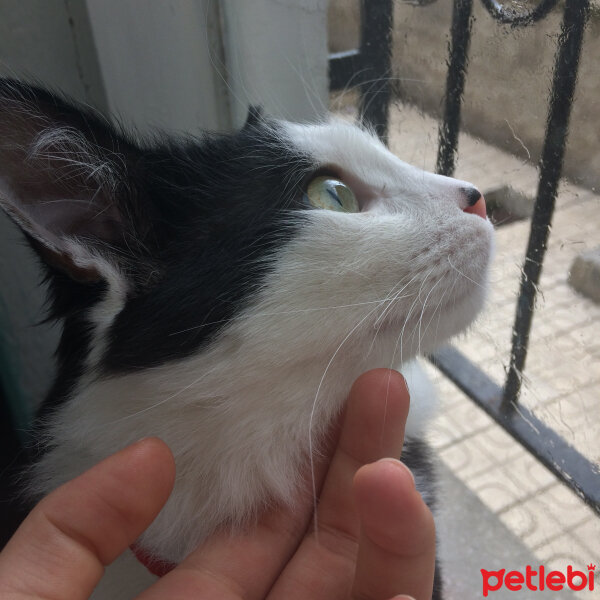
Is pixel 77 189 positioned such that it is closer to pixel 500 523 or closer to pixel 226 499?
pixel 226 499

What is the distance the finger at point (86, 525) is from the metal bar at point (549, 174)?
0.59 meters

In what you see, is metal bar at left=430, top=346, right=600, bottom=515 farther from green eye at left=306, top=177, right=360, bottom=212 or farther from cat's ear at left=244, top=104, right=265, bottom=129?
cat's ear at left=244, top=104, right=265, bottom=129

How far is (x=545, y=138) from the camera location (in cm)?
76

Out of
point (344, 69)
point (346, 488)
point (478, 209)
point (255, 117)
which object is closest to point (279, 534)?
point (346, 488)

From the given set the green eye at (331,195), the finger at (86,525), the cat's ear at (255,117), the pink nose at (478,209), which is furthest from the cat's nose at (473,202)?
the finger at (86,525)

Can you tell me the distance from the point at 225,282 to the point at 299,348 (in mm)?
97

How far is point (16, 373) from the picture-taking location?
1197mm

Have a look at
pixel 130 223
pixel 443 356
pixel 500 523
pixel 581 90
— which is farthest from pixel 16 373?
pixel 581 90

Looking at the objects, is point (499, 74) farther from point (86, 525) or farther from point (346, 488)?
point (86, 525)

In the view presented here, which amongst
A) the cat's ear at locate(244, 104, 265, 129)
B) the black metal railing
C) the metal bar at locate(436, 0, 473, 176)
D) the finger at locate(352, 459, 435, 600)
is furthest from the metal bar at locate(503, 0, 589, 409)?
the finger at locate(352, 459, 435, 600)

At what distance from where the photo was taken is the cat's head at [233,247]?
1.86ft

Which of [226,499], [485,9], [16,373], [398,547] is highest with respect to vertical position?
[485,9]

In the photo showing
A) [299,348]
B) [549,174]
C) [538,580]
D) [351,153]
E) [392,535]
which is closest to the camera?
[392,535]

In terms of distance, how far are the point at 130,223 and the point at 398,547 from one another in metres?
0.40
